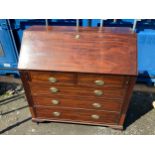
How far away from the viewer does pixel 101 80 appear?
7.84 ft

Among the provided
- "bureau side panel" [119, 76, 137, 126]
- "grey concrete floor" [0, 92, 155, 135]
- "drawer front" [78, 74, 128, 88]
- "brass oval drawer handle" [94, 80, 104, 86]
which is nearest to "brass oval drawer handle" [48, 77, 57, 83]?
"drawer front" [78, 74, 128, 88]

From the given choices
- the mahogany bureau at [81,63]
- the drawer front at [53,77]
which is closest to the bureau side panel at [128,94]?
the mahogany bureau at [81,63]

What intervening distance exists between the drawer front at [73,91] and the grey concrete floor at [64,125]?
73 centimetres

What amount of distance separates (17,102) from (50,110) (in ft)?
3.00

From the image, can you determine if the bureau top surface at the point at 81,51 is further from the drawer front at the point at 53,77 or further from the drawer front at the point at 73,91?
the drawer front at the point at 73,91

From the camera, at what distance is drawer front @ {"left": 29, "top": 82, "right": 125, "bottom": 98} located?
2523 mm

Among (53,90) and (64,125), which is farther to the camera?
(64,125)

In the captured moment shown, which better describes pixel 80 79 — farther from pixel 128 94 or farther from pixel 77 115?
pixel 77 115

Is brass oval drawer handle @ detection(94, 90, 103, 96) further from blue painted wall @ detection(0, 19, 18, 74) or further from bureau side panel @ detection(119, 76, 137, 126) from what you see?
blue painted wall @ detection(0, 19, 18, 74)

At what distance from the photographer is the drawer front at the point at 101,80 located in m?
2.35

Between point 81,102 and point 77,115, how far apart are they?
0.30 metres

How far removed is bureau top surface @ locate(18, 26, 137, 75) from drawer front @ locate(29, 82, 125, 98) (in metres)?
0.32

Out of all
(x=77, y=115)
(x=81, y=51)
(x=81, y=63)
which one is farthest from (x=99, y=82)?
(x=77, y=115)
